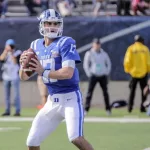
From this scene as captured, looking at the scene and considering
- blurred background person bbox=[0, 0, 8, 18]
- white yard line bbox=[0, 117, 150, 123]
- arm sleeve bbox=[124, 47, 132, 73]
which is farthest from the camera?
blurred background person bbox=[0, 0, 8, 18]

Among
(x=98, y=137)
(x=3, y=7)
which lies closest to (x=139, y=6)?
(x=3, y=7)

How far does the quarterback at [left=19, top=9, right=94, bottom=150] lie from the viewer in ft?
24.4

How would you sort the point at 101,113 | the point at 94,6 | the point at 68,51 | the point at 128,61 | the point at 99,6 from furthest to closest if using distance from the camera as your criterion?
the point at 94,6 → the point at 99,6 → the point at 101,113 → the point at 128,61 → the point at 68,51

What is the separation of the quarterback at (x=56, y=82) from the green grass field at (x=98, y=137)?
2616mm

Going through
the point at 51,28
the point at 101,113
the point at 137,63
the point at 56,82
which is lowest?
the point at 101,113

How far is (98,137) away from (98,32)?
609 centimetres

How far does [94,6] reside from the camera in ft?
63.4

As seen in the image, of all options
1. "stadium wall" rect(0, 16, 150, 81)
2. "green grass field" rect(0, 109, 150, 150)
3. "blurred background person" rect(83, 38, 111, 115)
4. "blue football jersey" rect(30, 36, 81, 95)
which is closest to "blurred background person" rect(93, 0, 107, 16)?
"stadium wall" rect(0, 16, 150, 81)

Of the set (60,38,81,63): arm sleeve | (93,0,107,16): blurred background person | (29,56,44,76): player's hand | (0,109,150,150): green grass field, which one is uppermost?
(60,38,81,63): arm sleeve

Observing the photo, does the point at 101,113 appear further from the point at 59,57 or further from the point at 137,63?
the point at 59,57

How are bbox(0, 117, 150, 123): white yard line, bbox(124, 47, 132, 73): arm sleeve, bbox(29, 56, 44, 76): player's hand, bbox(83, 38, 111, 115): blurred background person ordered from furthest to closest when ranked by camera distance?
bbox(124, 47, 132, 73): arm sleeve
bbox(83, 38, 111, 115): blurred background person
bbox(0, 117, 150, 123): white yard line
bbox(29, 56, 44, 76): player's hand

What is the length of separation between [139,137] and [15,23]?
6736 mm

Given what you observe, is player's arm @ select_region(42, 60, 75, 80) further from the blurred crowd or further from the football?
the blurred crowd

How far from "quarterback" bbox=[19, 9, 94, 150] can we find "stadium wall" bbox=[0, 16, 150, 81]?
9.25m
